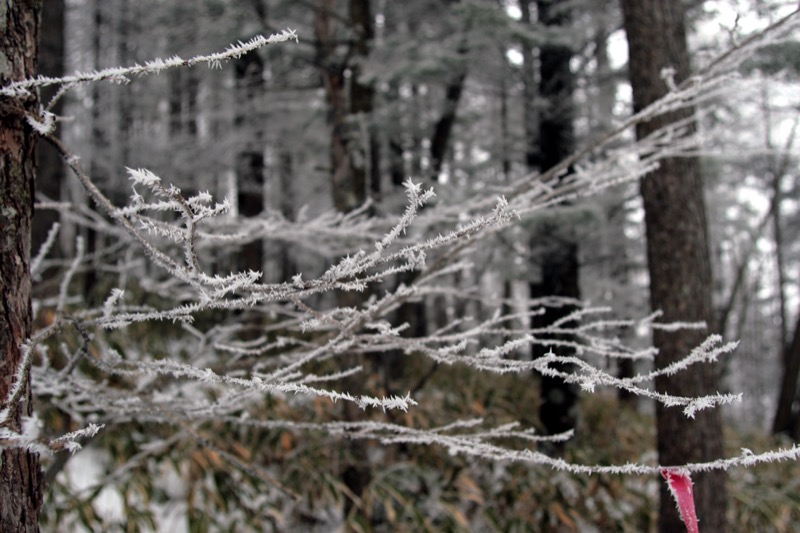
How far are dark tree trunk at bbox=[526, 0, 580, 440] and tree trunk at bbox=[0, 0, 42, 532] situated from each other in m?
5.18

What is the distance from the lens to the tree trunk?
4.46ft

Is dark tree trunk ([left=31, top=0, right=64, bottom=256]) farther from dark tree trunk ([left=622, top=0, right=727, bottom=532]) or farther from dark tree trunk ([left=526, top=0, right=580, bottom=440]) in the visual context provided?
dark tree trunk ([left=622, top=0, right=727, bottom=532])

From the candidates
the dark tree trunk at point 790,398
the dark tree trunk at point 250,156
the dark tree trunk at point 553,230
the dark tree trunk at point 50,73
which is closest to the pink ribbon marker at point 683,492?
the dark tree trunk at point 553,230

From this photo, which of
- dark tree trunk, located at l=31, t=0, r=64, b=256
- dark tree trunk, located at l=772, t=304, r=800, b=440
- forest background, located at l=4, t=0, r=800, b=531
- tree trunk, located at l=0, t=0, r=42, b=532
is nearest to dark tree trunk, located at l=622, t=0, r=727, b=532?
forest background, located at l=4, t=0, r=800, b=531

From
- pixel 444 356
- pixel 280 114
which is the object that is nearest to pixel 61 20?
pixel 280 114

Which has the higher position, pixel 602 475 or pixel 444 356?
pixel 444 356

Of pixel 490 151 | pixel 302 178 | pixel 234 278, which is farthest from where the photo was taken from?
pixel 302 178

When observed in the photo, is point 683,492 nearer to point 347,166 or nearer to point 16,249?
point 16,249

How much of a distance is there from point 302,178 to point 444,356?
11002mm

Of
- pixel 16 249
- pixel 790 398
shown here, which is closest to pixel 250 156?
pixel 16 249

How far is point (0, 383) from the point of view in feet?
4.50

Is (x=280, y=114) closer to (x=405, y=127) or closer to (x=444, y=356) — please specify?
(x=405, y=127)

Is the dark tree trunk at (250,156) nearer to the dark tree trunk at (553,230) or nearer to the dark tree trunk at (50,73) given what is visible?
the dark tree trunk at (50,73)

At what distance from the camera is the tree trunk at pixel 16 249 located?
136 cm
